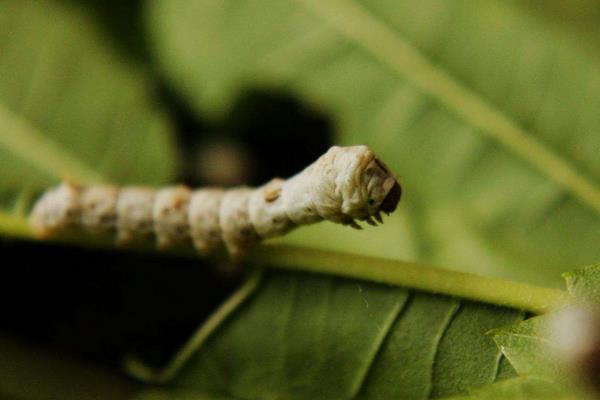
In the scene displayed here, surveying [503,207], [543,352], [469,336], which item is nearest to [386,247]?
[503,207]

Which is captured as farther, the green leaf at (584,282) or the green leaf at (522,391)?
the green leaf at (584,282)

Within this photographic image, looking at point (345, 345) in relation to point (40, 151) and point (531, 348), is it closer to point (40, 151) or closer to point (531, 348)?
point (531, 348)

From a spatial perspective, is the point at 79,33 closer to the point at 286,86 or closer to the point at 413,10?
the point at 286,86

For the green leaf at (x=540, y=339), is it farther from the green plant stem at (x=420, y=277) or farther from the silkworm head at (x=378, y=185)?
the silkworm head at (x=378, y=185)

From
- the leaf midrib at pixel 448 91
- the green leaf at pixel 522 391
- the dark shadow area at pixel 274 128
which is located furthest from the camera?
the dark shadow area at pixel 274 128

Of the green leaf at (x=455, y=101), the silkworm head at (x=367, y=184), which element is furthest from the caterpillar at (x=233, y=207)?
the green leaf at (x=455, y=101)

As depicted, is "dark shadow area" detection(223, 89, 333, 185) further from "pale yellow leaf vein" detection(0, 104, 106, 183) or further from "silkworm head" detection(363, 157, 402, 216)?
"silkworm head" detection(363, 157, 402, 216)

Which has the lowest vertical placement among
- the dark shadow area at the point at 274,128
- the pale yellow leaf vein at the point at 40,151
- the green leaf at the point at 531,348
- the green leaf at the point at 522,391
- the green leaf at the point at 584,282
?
the green leaf at the point at 522,391
